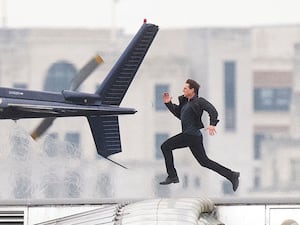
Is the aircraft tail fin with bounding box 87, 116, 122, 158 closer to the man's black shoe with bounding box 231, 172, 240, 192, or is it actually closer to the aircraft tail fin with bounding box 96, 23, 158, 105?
the aircraft tail fin with bounding box 96, 23, 158, 105

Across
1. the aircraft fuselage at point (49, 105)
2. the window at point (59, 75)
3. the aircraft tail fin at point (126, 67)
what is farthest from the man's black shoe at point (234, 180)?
the window at point (59, 75)

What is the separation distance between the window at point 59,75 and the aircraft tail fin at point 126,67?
61.0 m

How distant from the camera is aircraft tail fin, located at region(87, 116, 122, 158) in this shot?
31.2 metres

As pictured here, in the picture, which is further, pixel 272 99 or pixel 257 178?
pixel 272 99

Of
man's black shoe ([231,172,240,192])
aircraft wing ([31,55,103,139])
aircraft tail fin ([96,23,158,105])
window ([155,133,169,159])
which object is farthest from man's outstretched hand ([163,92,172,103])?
window ([155,133,169,159])

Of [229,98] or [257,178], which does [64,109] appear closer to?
[257,178]

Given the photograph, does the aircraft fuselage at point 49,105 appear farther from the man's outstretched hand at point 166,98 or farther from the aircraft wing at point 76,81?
the man's outstretched hand at point 166,98

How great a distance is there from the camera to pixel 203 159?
100 ft

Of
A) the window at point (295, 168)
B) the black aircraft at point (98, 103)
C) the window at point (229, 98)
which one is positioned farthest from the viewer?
the window at point (229, 98)

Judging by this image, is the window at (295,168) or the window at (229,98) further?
the window at (229,98)

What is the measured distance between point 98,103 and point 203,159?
2.24m

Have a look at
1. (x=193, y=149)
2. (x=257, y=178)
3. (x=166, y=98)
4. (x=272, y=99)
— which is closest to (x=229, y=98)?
(x=272, y=99)

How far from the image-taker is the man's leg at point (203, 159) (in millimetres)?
30281

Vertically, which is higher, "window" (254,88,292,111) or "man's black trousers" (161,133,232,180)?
"window" (254,88,292,111)
